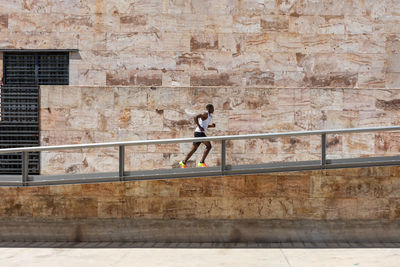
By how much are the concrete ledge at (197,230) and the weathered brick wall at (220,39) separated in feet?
18.9

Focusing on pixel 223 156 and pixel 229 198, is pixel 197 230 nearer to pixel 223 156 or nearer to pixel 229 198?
pixel 229 198

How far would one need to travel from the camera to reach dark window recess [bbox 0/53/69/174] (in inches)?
513

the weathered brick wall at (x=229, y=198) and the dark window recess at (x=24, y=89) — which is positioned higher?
the dark window recess at (x=24, y=89)

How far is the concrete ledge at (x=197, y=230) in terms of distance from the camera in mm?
8633

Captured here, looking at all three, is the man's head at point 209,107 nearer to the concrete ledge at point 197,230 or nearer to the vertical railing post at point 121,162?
the vertical railing post at point 121,162

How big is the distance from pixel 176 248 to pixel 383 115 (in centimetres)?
769

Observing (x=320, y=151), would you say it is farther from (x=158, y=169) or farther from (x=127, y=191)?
(x=127, y=191)

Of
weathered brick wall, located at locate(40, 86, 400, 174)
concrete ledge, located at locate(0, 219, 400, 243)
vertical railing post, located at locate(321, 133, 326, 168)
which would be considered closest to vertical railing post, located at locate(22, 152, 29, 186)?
concrete ledge, located at locate(0, 219, 400, 243)

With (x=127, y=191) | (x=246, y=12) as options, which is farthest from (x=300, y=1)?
(x=127, y=191)

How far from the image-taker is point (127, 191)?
883 centimetres
